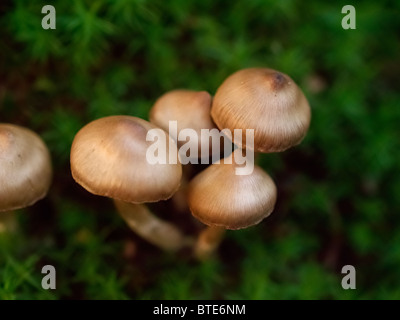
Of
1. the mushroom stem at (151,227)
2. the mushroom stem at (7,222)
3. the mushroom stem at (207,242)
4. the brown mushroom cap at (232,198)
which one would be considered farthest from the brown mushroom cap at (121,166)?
the mushroom stem at (7,222)

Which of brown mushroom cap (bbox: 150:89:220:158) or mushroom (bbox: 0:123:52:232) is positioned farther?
brown mushroom cap (bbox: 150:89:220:158)

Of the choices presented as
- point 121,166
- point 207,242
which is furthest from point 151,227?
point 121,166

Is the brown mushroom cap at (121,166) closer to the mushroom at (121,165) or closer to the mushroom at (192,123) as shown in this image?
the mushroom at (121,165)

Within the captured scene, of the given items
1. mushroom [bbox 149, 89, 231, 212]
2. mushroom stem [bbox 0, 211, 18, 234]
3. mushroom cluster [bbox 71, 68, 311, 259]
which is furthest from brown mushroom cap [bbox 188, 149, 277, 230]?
mushroom stem [bbox 0, 211, 18, 234]

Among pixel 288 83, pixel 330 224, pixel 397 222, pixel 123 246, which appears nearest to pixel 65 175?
pixel 123 246

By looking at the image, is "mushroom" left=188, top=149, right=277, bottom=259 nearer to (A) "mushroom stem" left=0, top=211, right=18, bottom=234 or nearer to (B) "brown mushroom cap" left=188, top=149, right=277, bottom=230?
(B) "brown mushroom cap" left=188, top=149, right=277, bottom=230

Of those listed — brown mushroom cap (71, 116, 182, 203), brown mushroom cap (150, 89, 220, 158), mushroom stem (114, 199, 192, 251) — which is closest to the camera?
brown mushroom cap (71, 116, 182, 203)
